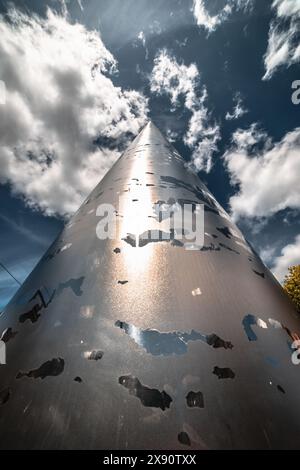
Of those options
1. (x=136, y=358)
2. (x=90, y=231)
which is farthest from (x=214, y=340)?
(x=90, y=231)

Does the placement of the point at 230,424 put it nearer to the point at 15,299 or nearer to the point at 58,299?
the point at 58,299

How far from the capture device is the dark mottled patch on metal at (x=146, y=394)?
0.63 m

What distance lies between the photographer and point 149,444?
22.6 inches

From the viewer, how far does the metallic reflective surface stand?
60 centimetres

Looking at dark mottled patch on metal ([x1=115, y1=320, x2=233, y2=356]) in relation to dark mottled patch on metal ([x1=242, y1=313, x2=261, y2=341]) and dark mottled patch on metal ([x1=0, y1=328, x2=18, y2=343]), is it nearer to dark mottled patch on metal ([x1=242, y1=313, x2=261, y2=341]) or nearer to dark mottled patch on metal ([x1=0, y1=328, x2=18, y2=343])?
dark mottled patch on metal ([x1=242, y1=313, x2=261, y2=341])

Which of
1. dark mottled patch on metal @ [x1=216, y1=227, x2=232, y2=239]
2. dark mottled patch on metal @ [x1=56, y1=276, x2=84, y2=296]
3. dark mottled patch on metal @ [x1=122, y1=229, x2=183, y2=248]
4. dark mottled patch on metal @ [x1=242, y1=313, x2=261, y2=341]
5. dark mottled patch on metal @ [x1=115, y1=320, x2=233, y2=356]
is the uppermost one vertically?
dark mottled patch on metal @ [x1=216, y1=227, x2=232, y2=239]

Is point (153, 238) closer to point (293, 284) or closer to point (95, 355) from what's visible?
point (95, 355)

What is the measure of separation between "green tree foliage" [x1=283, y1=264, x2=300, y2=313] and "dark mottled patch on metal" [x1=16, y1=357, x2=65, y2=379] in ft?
44.1

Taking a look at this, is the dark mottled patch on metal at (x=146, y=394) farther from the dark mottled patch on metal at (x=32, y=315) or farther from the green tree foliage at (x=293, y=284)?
the green tree foliage at (x=293, y=284)

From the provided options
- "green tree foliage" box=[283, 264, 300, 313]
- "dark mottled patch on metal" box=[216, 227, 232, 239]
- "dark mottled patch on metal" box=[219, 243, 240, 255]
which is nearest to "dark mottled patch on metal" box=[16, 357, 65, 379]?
"dark mottled patch on metal" box=[219, 243, 240, 255]

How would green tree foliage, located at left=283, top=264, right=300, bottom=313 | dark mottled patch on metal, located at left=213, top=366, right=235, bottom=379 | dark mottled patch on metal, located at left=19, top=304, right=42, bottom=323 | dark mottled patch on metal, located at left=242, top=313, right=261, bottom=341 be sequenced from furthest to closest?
1. green tree foliage, located at left=283, top=264, right=300, bottom=313
2. dark mottled patch on metal, located at left=19, top=304, right=42, bottom=323
3. dark mottled patch on metal, located at left=242, top=313, right=261, bottom=341
4. dark mottled patch on metal, located at left=213, top=366, right=235, bottom=379

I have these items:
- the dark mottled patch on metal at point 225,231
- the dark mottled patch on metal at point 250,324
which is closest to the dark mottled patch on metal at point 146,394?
the dark mottled patch on metal at point 250,324

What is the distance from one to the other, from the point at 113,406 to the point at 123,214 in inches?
37.6
